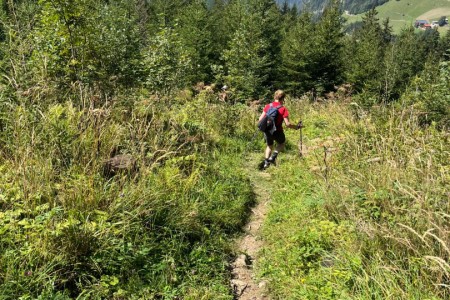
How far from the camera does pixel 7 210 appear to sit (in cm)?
332

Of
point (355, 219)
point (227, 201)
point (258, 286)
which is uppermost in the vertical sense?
point (355, 219)

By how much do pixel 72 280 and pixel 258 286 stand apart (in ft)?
6.87

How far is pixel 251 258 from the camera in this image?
456 cm

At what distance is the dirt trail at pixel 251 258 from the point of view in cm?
392

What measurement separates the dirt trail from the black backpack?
1.73 m

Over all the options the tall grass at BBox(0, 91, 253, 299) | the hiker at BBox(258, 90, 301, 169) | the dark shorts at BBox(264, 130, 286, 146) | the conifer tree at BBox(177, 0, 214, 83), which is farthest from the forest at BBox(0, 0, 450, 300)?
the conifer tree at BBox(177, 0, 214, 83)

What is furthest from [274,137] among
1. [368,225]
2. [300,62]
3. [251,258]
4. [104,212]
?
[300,62]

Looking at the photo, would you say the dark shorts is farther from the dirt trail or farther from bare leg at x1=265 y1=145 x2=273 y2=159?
the dirt trail

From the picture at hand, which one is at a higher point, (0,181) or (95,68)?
(95,68)

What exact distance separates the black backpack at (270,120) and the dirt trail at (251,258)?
5.69 feet

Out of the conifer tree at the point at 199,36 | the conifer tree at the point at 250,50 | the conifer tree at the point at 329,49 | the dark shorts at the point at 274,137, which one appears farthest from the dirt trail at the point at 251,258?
the conifer tree at the point at 199,36

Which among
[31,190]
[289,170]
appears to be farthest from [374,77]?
[31,190]

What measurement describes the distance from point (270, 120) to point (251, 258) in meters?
3.81

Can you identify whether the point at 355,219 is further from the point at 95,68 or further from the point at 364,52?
the point at 364,52
